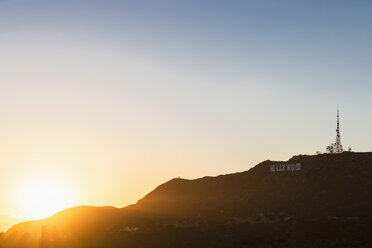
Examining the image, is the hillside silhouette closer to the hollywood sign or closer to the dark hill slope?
the dark hill slope

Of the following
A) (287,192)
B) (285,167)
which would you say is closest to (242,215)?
(287,192)

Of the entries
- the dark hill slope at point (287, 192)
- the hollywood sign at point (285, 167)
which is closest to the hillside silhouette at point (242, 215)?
the dark hill slope at point (287, 192)

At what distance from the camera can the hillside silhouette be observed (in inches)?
3506

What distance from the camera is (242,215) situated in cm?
10850

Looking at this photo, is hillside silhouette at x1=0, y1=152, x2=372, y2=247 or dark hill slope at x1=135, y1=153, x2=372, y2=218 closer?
hillside silhouette at x1=0, y1=152, x2=372, y2=247

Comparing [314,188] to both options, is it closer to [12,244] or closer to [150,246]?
[150,246]

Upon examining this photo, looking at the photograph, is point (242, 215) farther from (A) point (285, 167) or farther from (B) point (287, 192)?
(A) point (285, 167)

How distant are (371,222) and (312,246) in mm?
12272

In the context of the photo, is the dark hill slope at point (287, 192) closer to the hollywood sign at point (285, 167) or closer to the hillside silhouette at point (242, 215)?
the hillside silhouette at point (242, 215)

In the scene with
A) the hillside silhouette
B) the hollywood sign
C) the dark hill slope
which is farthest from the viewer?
the hollywood sign

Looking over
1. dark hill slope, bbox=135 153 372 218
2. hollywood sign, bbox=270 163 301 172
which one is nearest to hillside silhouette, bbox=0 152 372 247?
dark hill slope, bbox=135 153 372 218

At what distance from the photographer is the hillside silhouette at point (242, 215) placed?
89062mm

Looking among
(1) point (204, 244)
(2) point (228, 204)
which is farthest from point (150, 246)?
(2) point (228, 204)

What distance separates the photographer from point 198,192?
134 metres
